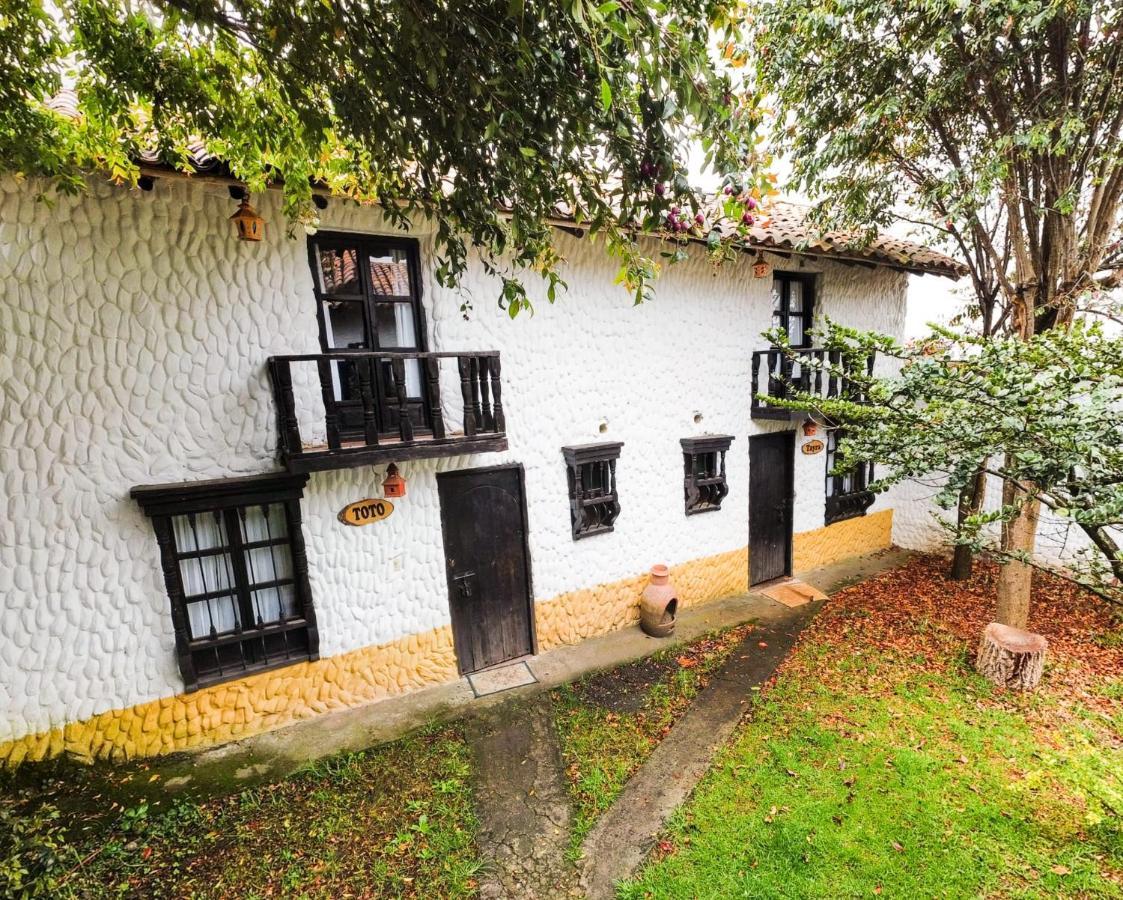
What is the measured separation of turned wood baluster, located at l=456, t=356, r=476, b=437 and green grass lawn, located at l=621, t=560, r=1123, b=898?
12.8 ft

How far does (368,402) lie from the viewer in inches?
184

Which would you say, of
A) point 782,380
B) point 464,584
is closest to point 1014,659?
point 782,380

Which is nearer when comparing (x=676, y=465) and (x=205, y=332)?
(x=205, y=332)

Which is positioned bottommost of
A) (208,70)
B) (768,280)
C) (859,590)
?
(859,590)

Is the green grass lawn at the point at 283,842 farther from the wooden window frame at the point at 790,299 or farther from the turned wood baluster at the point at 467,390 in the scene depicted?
the wooden window frame at the point at 790,299

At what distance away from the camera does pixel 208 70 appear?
3.32m

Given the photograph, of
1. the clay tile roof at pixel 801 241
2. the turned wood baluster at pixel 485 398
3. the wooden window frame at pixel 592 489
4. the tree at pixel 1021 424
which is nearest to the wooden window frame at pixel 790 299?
the clay tile roof at pixel 801 241

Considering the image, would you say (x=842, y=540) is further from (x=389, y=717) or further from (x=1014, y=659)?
(x=389, y=717)

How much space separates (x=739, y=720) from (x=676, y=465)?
11.2ft

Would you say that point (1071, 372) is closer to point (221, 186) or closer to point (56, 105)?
point (221, 186)

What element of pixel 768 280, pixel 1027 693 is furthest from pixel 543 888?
pixel 768 280

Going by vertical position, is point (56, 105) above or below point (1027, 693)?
above

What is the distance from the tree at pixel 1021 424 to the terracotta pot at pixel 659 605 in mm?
3602

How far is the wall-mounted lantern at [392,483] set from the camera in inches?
207
